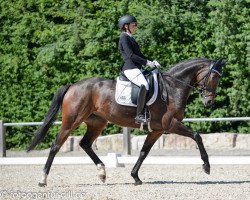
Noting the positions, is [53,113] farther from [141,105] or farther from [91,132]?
[141,105]

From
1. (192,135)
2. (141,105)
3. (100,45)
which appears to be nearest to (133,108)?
(141,105)

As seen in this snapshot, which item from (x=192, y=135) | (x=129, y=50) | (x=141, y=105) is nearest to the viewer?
(x=192, y=135)

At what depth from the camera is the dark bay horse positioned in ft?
33.4

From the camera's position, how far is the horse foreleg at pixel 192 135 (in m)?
9.82

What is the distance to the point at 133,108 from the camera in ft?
34.1

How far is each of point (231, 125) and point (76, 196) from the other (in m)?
7.93

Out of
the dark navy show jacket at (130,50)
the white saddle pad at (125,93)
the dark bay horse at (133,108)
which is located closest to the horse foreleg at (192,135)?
the dark bay horse at (133,108)

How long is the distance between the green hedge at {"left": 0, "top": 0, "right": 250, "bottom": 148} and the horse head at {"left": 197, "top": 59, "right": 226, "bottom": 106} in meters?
5.07

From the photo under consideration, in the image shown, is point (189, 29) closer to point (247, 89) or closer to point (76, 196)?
point (247, 89)

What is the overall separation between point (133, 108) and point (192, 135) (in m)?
1.06

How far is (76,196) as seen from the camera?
8.52 m

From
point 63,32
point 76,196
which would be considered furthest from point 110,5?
point 76,196

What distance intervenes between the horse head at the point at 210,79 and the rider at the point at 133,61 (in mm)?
825

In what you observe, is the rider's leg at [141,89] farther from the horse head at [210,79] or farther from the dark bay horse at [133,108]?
the horse head at [210,79]
